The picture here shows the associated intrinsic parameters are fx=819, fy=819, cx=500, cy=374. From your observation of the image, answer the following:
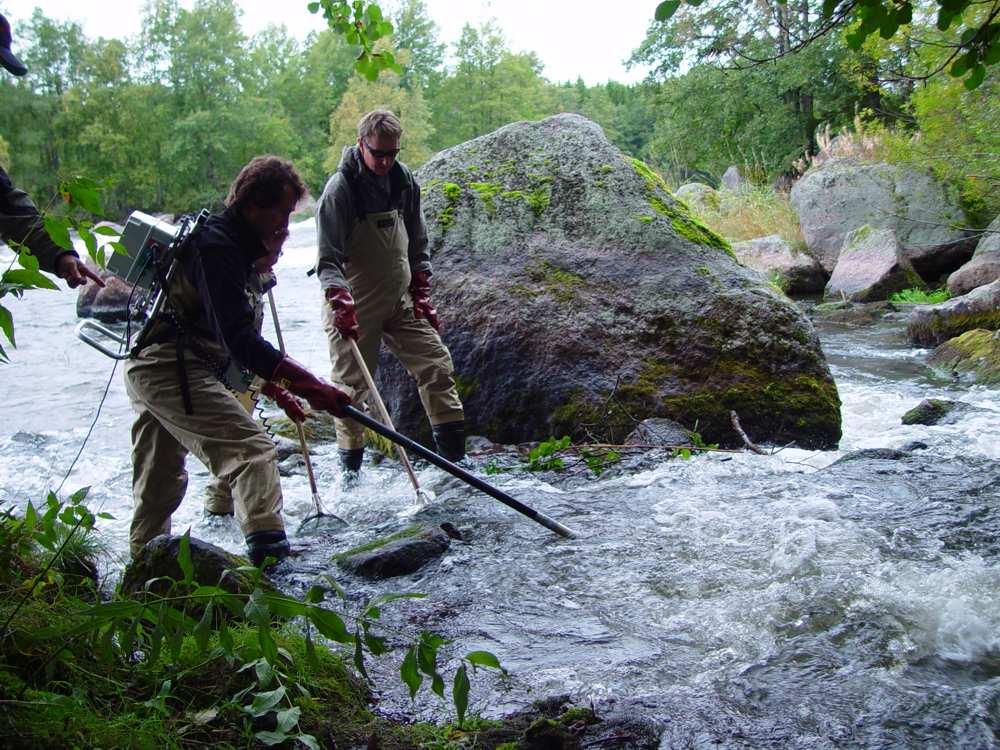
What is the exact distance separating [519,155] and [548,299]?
184 cm

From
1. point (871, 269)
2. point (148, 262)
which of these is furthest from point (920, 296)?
point (148, 262)

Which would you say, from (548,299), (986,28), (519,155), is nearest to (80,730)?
(986,28)

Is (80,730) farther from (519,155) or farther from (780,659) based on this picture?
(519,155)

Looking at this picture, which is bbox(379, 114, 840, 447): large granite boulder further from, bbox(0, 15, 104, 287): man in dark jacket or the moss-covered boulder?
bbox(0, 15, 104, 287): man in dark jacket

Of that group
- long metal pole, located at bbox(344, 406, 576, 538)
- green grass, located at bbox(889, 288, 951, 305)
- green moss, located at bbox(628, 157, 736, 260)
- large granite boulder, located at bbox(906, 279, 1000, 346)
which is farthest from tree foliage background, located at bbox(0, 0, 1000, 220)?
long metal pole, located at bbox(344, 406, 576, 538)

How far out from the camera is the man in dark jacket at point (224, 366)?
154 inches

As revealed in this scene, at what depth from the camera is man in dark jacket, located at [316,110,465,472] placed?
Answer: 552cm

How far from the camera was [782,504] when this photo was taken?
453 centimetres

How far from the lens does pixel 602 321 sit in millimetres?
6570

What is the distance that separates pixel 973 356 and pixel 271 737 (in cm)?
849

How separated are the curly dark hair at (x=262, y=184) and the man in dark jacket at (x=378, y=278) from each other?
147cm

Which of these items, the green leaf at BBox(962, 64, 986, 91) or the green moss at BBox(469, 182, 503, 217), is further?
the green moss at BBox(469, 182, 503, 217)

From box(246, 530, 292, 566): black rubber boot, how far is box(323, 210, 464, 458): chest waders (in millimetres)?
1888

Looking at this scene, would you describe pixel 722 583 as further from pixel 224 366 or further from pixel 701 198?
pixel 701 198
